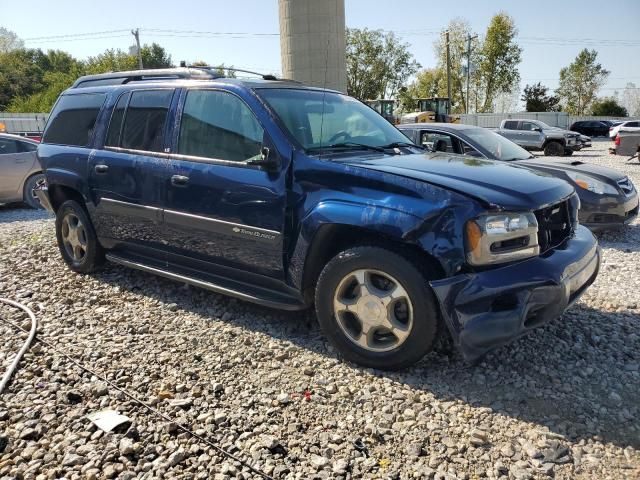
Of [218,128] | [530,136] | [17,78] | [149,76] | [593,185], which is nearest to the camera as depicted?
[218,128]

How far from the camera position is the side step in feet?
11.8

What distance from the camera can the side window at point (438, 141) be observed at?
7.23m

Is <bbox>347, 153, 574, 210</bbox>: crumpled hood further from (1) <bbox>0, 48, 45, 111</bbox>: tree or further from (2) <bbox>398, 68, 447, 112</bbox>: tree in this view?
(1) <bbox>0, 48, 45, 111</bbox>: tree

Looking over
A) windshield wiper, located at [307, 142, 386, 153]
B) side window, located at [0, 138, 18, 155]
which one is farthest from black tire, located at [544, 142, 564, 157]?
windshield wiper, located at [307, 142, 386, 153]

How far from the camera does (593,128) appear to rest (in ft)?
130

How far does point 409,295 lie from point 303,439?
996 mm

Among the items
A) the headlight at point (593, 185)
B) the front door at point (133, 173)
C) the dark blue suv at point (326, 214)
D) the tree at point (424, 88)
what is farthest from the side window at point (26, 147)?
the tree at point (424, 88)

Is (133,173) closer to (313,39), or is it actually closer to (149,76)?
(149,76)

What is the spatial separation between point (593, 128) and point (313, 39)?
91.6 ft

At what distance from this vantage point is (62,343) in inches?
149

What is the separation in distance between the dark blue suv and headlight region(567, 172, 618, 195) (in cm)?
333

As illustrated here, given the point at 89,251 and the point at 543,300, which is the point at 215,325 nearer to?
the point at 89,251

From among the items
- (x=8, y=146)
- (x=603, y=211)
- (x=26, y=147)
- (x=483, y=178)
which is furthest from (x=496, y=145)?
(x=8, y=146)

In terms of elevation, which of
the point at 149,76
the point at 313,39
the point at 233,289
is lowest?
the point at 233,289
